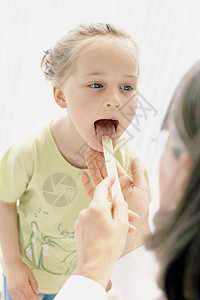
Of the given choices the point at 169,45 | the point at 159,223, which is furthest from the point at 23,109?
the point at 159,223

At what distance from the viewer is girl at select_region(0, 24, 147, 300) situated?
2.35 feet

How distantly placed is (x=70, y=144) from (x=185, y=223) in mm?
475

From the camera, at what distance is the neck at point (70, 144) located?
801mm

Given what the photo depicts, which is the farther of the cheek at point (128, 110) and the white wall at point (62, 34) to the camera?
the white wall at point (62, 34)

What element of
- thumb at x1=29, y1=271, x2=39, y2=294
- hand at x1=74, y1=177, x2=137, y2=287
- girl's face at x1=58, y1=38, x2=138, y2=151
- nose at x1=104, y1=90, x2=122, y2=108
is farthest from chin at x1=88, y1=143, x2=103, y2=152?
thumb at x1=29, y1=271, x2=39, y2=294

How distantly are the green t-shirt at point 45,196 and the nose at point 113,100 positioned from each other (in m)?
0.15

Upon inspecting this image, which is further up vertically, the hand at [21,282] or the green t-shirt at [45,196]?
the green t-shirt at [45,196]

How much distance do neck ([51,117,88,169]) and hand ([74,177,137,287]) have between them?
257 mm

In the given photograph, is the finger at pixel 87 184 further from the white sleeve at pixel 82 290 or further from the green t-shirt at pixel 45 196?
the white sleeve at pixel 82 290

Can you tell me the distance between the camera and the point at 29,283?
90cm

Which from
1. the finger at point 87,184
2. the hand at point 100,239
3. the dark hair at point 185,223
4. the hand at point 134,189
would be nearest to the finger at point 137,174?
the hand at point 134,189

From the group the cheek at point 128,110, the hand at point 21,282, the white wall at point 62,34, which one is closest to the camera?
the cheek at point 128,110

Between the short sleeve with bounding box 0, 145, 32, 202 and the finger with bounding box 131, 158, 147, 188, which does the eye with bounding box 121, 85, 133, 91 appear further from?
the short sleeve with bounding box 0, 145, 32, 202

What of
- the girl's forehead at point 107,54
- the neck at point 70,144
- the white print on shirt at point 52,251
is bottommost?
A: the white print on shirt at point 52,251
